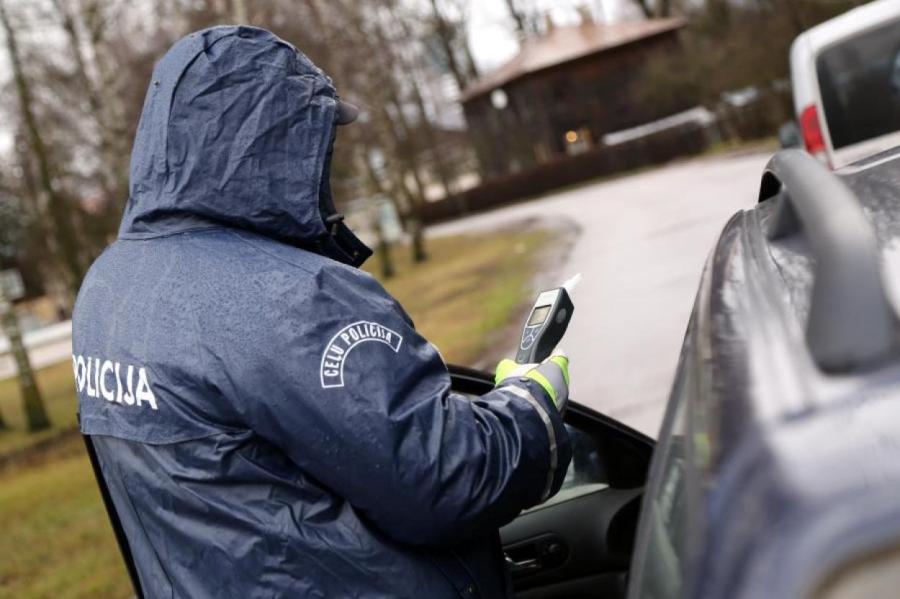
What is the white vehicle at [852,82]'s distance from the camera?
6781 millimetres

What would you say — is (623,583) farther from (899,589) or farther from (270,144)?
(899,589)

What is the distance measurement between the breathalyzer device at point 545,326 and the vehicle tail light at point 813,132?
5174 mm

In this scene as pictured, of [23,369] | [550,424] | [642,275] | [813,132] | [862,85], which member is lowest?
[642,275]

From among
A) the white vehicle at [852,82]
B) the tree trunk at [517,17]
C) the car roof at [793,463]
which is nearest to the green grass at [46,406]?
the white vehicle at [852,82]

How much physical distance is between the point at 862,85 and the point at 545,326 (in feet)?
17.5

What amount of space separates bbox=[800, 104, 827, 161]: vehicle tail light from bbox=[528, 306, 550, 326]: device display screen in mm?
5187

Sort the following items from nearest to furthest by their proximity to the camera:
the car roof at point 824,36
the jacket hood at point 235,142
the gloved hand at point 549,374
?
the jacket hood at point 235,142 < the gloved hand at point 549,374 < the car roof at point 824,36

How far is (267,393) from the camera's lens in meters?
1.72

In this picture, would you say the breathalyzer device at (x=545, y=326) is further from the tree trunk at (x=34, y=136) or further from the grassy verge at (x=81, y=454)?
the tree trunk at (x=34, y=136)

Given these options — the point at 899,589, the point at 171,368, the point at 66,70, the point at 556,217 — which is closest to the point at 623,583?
the point at 171,368

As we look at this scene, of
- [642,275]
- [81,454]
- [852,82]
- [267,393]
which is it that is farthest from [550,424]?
[81,454]

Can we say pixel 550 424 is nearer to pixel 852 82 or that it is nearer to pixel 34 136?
pixel 852 82

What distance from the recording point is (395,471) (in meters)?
1.72

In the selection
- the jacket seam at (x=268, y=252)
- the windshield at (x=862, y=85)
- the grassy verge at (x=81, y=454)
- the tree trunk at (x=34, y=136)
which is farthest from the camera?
the tree trunk at (x=34, y=136)
